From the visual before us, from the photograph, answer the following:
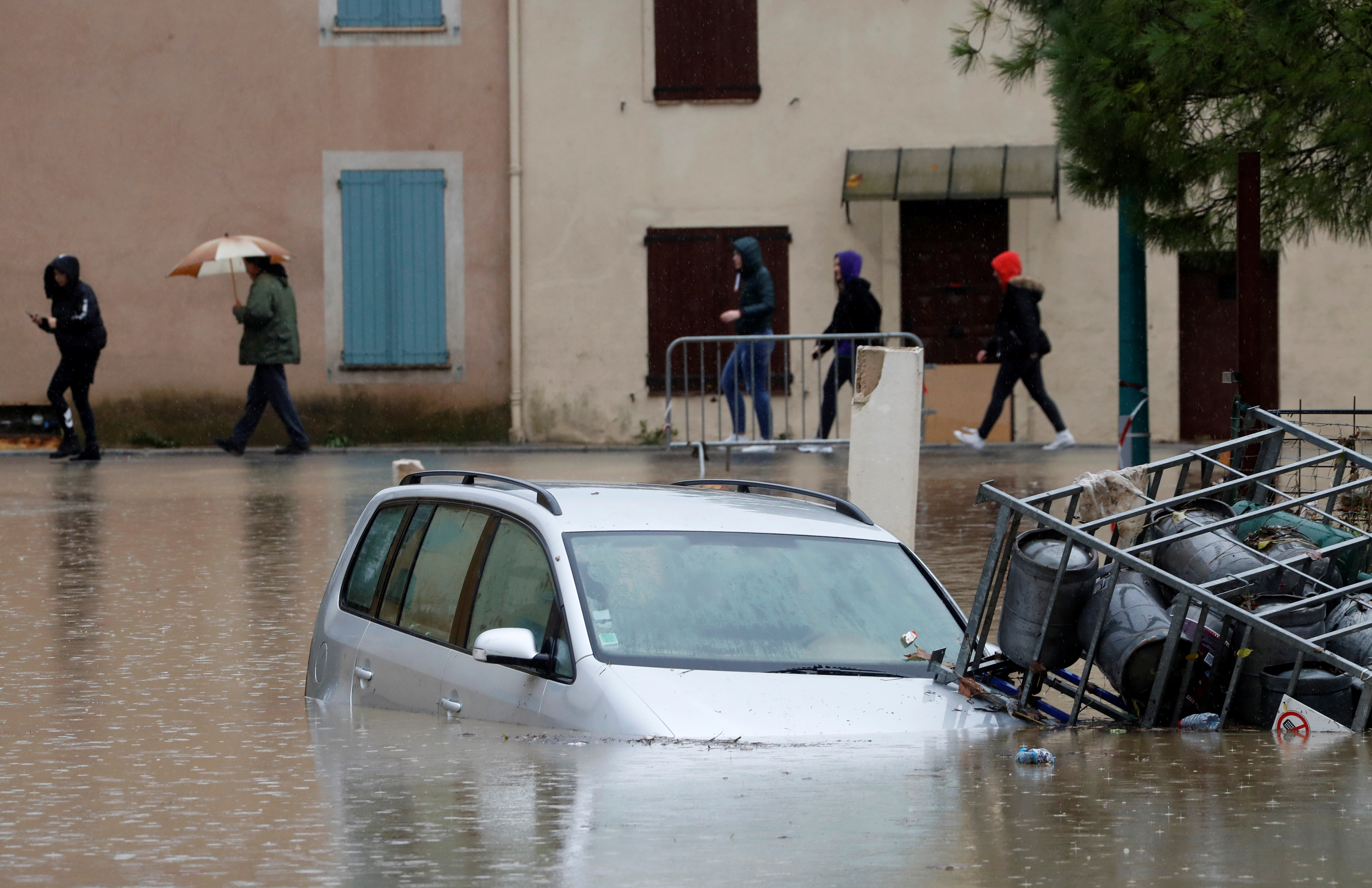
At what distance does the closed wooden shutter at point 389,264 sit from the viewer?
22328 mm

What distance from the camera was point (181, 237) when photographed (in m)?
22.4

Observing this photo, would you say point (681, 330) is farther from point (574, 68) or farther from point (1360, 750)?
point (1360, 750)

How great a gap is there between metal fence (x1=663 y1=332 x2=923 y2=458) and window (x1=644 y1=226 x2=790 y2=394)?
2.99m

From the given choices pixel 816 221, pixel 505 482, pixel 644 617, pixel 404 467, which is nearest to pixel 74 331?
pixel 816 221

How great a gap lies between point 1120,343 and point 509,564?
801 cm

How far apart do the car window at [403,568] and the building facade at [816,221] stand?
51.3 feet

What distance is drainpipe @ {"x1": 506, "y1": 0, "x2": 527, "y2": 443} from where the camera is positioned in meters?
22.2

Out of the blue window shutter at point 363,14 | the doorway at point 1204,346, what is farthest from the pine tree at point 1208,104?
the blue window shutter at point 363,14

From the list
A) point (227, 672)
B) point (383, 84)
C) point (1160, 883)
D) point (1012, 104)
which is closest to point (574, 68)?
point (383, 84)

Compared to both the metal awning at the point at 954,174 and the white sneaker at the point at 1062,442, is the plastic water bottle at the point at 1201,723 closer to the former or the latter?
the white sneaker at the point at 1062,442

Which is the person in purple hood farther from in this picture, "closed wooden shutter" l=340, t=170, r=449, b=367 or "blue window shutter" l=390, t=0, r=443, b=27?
"blue window shutter" l=390, t=0, r=443, b=27

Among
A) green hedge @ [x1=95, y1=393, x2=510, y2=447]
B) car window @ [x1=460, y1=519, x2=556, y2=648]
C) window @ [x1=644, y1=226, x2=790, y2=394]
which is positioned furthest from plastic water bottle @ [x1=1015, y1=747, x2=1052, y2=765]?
green hedge @ [x1=95, y1=393, x2=510, y2=447]

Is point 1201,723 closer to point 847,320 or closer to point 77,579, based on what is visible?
point 77,579

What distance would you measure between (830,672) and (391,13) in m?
18.3
